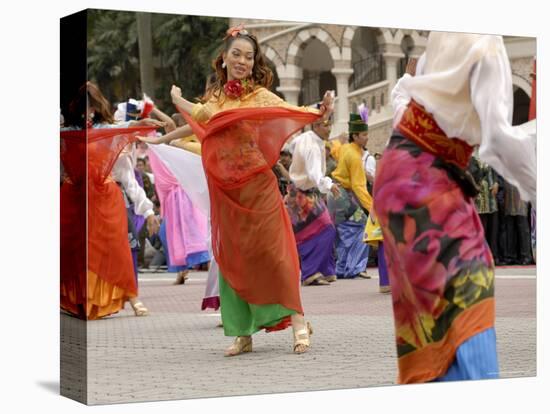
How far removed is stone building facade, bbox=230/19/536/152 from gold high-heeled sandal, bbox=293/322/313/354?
46.8 inches

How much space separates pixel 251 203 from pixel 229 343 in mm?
865

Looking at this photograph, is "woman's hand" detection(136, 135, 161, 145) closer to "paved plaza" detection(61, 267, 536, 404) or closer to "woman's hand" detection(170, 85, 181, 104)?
"woman's hand" detection(170, 85, 181, 104)

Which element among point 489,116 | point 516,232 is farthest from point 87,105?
point 516,232

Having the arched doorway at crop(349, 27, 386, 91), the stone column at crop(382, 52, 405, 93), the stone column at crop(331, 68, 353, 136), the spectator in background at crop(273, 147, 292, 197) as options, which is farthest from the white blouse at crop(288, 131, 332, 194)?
the stone column at crop(382, 52, 405, 93)

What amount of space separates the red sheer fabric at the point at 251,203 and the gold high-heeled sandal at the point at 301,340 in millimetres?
161

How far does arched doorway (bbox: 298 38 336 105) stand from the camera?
24.5 feet

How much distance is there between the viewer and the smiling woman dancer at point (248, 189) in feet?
24.1

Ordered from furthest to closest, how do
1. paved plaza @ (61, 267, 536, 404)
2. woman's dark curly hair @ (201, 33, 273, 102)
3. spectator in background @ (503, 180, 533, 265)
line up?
spectator in background @ (503, 180, 533, 265) < woman's dark curly hair @ (201, 33, 273, 102) < paved plaza @ (61, 267, 536, 404)

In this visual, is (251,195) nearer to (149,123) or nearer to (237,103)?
(237,103)

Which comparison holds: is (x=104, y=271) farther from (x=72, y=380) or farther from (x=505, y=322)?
(x=505, y=322)

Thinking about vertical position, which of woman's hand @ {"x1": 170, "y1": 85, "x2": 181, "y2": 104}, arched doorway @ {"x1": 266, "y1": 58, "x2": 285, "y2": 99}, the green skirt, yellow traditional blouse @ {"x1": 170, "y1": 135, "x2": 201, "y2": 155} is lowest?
the green skirt

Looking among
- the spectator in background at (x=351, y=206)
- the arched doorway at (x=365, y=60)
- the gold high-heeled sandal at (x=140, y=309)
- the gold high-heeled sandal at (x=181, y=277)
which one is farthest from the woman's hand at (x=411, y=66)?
the gold high-heeled sandal at (x=140, y=309)

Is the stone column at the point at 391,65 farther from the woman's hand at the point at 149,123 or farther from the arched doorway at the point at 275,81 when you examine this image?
the woman's hand at the point at 149,123

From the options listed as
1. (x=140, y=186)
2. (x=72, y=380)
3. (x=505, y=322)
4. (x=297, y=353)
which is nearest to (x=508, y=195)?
(x=505, y=322)
